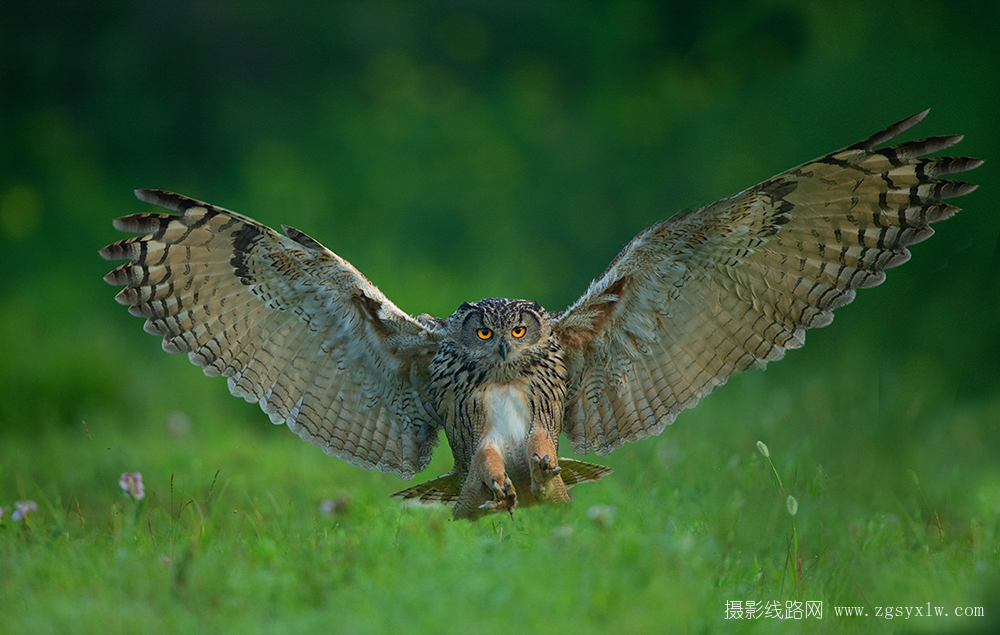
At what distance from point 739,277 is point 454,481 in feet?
5.24

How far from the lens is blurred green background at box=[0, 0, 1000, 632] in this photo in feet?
19.9

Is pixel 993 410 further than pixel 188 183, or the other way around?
pixel 188 183

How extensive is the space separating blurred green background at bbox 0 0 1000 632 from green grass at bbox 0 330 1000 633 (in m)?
0.25

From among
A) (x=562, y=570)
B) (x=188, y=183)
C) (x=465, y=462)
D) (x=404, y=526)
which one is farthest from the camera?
(x=188, y=183)

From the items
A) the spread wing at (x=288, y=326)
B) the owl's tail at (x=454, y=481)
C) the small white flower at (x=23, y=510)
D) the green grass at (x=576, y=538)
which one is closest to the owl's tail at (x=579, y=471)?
the owl's tail at (x=454, y=481)

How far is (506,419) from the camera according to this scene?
3.83 meters

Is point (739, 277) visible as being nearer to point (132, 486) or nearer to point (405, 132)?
point (132, 486)

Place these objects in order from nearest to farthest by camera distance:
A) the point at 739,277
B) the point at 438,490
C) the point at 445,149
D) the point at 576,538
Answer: the point at 576,538, the point at 739,277, the point at 438,490, the point at 445,149

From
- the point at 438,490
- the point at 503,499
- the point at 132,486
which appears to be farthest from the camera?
the point at 438,490

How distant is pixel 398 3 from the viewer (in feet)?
32.6

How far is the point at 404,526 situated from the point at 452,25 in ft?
24.4

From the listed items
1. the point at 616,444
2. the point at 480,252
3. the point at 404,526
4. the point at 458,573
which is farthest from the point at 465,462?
the point at 480,252

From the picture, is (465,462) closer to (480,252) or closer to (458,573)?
(458,573)

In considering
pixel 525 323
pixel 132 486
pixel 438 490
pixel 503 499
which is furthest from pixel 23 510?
pixel 525 323
